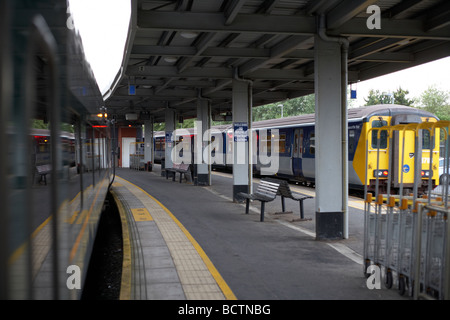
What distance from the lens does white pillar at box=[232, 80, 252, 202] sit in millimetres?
14539

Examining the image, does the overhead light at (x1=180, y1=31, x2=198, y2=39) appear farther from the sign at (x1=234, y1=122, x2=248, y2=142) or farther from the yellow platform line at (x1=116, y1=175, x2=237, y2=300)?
the sign at (x1=234, y1=122, x2=248, y2=142)

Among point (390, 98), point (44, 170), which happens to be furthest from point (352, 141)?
point (390, 98)

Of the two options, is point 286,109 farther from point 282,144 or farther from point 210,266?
point 210,266

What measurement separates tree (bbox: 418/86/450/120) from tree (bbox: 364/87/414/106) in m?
3.71

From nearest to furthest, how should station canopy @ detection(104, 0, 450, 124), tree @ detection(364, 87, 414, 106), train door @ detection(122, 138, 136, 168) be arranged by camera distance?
station canopy @ detection(104, 0, 450, 124) → train door @ detection(122, 138, 136, 168) → tree @ detection(364, 87, 414, 106)

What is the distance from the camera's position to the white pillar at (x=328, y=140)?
8.85 metres

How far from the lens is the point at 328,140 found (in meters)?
8.91

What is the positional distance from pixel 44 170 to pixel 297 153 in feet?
57.7

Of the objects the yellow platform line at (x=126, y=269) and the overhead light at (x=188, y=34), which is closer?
the yellow platform line at (x=126, y=269)

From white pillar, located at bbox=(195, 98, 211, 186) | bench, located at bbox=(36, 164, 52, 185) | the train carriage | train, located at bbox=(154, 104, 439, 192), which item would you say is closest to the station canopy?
the train carriage

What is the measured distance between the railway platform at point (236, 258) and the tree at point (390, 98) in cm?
4181

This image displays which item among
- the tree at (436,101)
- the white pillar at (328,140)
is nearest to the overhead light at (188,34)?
the white pillar at (328,140)

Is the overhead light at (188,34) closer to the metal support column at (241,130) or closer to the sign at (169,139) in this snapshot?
the metal support column at (241,130)
